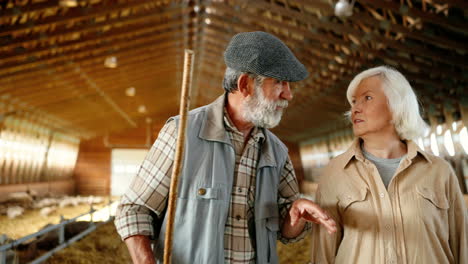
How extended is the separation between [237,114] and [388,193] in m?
0.83

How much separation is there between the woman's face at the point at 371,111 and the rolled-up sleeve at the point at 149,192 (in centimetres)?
98

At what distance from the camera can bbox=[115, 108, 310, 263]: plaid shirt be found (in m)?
1.59

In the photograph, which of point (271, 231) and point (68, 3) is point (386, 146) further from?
point (68, 3)

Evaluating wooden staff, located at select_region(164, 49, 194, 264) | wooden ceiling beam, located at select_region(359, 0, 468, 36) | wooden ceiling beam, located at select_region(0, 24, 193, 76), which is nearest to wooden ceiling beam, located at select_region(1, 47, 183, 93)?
wooden ceiling beam, located at select_region(0, 24, 193, 76)

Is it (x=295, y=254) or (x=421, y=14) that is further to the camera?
(x=295, y=254)

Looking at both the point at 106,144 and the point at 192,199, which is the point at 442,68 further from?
the point at 106,144

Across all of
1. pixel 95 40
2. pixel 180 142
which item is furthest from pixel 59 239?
pixel 180 142

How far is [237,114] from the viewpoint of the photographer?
183 cm

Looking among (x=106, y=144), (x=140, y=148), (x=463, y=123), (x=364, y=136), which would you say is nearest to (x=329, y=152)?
(x=463, y=123)

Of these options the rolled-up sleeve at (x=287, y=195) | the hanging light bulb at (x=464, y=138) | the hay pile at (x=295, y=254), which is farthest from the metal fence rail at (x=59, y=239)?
the hanging light bulb at (x=464, y=138)

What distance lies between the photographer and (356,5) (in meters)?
6.72

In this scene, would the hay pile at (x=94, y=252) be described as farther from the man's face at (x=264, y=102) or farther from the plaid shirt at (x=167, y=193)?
the man's face at (x=264, y=102)

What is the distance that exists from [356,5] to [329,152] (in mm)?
9081

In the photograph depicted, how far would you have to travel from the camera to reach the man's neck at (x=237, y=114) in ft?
5.97
